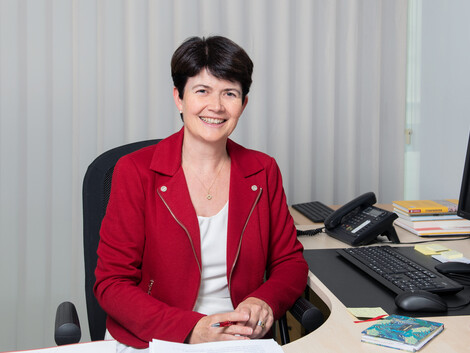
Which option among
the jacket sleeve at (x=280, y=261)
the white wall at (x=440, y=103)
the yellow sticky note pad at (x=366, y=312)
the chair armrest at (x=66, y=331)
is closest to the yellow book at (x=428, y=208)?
the white wall at (x=440, y=103)

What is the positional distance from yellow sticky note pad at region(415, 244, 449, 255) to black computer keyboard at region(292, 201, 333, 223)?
52cm

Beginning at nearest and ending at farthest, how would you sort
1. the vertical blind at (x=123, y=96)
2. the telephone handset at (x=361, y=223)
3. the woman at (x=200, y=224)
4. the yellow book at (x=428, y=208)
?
1. the woman at (x=200, y=224)
2. the telephone handset at (x=361, y=223)
3. the yellow book at (x=428, y=208)
4. the vertical blind at (x=123, y=96)

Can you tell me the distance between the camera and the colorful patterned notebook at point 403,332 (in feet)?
A: 3.20

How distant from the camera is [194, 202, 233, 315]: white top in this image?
1.46 meters

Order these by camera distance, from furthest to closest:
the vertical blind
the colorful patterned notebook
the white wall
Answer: the vertical blind, the white wall, the colorful patterned notebook

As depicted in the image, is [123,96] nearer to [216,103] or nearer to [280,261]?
[216,103]

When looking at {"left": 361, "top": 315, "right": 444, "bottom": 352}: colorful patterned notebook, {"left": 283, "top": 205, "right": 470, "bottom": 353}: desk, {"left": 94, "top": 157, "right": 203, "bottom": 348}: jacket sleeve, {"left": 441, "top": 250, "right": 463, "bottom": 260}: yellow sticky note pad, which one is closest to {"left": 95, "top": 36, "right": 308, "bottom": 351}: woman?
{"left": 94, "top": 157, "right": 203, "bottom": 348}: jacket sleeve

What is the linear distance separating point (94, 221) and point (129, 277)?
0.23 meters

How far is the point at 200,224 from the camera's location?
147 centimetres

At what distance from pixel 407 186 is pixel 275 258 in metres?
1.70

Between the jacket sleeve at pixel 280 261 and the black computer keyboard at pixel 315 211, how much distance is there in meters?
0.60

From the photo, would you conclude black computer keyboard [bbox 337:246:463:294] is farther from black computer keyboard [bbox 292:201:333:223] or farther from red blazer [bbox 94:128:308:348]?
black computer keyboard [bbox 292:201:333:223]

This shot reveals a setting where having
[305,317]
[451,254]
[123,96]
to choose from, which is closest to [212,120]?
[305,317]

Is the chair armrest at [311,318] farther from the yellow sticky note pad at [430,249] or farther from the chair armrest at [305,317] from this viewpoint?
the yellow sticky note pad at [430,249]
